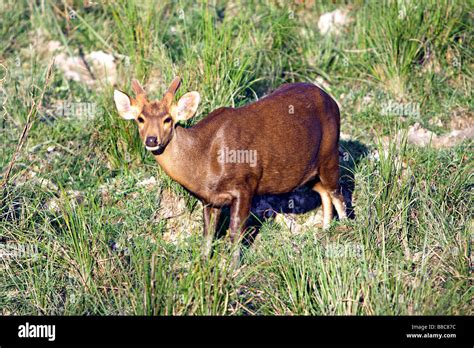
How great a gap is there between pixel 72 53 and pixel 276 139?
14.5 ft

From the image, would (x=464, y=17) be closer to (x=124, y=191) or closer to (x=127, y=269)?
(x=124, y=191)

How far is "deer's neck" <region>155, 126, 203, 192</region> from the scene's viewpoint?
7758 mm

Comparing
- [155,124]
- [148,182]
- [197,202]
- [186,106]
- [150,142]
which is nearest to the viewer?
[150,142]

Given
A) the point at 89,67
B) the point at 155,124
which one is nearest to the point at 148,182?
the point at 155,124

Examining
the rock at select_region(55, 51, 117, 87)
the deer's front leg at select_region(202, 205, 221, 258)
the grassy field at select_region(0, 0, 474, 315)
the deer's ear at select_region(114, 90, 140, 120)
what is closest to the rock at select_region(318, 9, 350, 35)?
the grassy field at select_region(0, 0, 474, 315)

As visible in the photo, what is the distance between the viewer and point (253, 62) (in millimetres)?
10359

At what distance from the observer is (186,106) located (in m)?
7.76

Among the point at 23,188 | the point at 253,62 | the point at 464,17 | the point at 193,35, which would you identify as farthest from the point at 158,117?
the point at 464,17

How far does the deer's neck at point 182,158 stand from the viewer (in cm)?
776

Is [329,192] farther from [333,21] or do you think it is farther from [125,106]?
[333,21]

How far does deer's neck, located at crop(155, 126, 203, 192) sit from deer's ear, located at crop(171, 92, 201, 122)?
14 centimetres

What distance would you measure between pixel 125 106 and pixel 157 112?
0.42 meters

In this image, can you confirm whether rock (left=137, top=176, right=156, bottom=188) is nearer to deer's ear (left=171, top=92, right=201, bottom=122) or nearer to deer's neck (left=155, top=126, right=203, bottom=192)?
deer's neck (left=155, top=126, right=203, bottom=192)

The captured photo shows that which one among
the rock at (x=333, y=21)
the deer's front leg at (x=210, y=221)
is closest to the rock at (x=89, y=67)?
the rock at (x=333, y=21)
